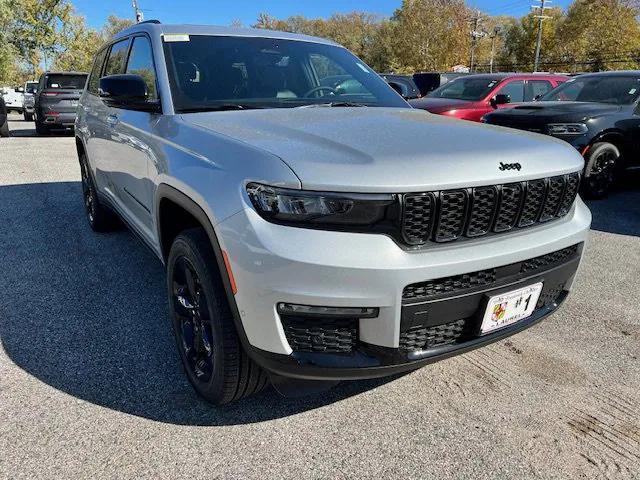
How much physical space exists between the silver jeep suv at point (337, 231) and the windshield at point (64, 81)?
45.3 ft

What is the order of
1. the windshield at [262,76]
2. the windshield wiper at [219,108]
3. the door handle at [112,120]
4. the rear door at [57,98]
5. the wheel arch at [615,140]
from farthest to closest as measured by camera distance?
the rear door at [57,98], the wheel arch at [615,140], the door handle at [112,120], the windshield at [262,76], the windshield wiper at [219,108]

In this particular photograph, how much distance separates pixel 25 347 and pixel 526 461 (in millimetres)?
2678

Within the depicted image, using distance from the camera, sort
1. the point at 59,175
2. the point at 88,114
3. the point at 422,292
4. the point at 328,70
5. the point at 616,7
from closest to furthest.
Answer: the point at 422,292 < the point at 328,70 < the point at 88,114 < the point at 59,175 < the point at 616,7

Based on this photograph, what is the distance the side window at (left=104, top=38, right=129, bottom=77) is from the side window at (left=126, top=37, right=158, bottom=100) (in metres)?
0.24

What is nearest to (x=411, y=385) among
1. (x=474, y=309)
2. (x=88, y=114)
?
(x=474, y=309)

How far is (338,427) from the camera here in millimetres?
2330

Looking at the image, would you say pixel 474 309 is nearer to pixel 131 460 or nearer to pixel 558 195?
pixel 558 195

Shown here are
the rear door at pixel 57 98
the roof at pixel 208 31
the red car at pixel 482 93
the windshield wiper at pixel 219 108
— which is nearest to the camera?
the windshield wiper at pixel 219 108

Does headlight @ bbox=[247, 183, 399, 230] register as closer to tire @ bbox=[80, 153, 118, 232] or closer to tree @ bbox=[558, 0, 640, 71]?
tire @ bbox=[80, 153, 118, 232]

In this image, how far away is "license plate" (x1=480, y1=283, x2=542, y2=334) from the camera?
2123mm

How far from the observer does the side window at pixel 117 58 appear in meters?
3.89

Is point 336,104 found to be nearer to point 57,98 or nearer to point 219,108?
point 219,108

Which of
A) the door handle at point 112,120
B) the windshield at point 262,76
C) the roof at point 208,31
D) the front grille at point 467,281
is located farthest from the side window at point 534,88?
the front grille at point 467,281

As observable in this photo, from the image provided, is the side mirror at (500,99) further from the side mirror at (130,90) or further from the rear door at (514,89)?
the side mirror at (130,90)
